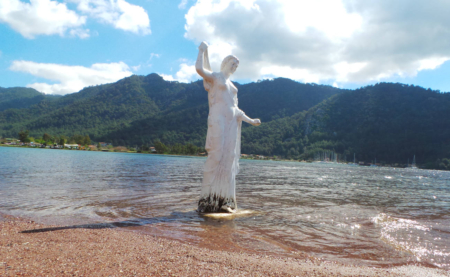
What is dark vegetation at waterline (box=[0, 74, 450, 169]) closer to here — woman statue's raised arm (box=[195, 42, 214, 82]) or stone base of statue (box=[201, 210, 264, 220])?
stone base of statue (box=[201, 210, 264, 220])

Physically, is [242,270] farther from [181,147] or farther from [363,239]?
[181,147]

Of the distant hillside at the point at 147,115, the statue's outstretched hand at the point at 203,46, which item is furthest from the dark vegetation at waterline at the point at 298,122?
the statue's outstretched hand at the point at 203,46

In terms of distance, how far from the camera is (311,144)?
144875 mm

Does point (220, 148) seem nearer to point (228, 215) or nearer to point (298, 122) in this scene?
point (228, 215)

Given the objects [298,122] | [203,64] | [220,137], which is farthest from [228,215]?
[298,122]

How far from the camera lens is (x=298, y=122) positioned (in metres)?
157

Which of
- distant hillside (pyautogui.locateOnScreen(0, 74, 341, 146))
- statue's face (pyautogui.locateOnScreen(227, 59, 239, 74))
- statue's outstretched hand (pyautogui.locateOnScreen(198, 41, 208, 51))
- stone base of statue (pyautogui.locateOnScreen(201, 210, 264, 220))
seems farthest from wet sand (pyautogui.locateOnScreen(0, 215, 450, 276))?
distant hillside (pyautogui.locateOnScreen(0, 74, 341, 146))

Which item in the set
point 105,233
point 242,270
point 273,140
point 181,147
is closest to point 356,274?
point 242,270

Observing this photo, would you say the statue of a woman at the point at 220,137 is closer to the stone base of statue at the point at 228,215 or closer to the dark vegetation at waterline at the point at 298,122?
the stone base of statue at the point at 228,215

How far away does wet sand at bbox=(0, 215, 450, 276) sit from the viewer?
3648 millimetres

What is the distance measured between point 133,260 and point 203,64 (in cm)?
569

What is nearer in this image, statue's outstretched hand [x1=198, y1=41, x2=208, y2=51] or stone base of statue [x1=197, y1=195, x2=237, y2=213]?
statue's outstretched hand [x1=198, y1=41, x2=208, y2=51]

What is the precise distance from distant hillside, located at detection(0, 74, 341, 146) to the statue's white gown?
428 ft

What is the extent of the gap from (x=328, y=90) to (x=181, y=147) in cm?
12019
